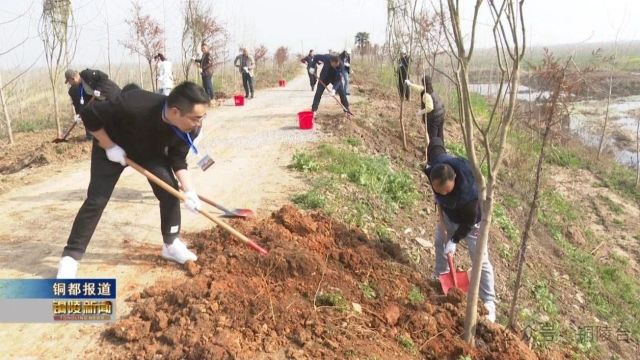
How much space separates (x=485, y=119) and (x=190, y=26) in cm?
883

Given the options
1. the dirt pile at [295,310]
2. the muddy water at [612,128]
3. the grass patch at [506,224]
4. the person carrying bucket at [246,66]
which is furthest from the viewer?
the muddy water at [612,128]

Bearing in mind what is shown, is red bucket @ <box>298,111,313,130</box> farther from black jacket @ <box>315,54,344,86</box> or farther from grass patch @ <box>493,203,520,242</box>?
grass patch @ <box>493,203,520,242</box>

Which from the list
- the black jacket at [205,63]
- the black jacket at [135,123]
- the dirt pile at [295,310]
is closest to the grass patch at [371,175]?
the dirt pile at [295,310]

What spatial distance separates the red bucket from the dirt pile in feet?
15.3

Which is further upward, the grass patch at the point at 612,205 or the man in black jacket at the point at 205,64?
the man in black jacket at the point at 205,64

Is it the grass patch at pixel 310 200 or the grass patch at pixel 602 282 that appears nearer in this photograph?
the grass patch at pixel 310 200

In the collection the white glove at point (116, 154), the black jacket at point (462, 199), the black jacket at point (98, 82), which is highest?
the black jacket at point (98, 82)

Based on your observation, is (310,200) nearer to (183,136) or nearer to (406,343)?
(183,136)

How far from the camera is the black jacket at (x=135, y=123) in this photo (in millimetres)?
3000

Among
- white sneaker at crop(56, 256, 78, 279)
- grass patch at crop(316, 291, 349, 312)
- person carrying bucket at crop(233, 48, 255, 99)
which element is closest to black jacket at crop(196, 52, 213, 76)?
person carrying bucket at crop(233, 48, 255, 99)

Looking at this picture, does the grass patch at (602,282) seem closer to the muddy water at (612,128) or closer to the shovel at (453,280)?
the shovel at (453,280)

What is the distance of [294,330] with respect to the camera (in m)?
2.82

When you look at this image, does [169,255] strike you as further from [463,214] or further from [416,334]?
[463,214]

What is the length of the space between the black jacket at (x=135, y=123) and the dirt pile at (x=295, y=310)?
918 mm
